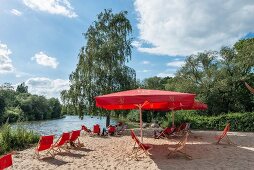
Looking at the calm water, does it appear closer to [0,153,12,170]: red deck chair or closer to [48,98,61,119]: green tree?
[0,153,12,170]: red deck chair

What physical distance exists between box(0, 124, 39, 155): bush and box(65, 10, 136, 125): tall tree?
9604 mm

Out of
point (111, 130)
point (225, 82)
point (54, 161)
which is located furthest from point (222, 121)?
point (54, 161)

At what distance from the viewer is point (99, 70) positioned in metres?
23.6

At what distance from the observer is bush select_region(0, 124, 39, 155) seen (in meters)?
12.9

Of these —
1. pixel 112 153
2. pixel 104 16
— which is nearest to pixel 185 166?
pixel 112 153

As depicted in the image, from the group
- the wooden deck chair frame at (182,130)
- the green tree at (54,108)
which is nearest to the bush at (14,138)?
the wooden deck chair frame at (182,130)

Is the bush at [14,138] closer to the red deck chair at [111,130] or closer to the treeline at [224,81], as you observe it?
the red deck chair at [111,130]

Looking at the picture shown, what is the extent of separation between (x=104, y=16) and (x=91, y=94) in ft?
21.4

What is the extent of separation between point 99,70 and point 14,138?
36.3 feet

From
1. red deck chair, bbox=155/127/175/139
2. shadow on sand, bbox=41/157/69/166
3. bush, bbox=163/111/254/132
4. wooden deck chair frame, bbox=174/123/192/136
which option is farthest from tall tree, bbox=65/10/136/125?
shadow on sand, bbox=41/157/69/166

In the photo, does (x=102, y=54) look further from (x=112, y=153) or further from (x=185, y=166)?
(x=185, y=166)

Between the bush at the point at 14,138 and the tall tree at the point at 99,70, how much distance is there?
9604 millimetres

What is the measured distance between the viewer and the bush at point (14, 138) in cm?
1287

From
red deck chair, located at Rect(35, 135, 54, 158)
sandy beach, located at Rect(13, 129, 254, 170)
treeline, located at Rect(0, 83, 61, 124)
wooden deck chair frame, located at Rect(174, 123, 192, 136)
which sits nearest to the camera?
sandy beach, located at Rect(13, 129, 254, 170)
